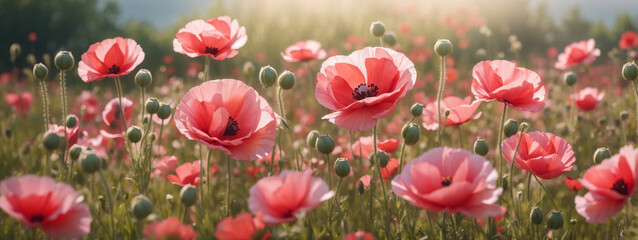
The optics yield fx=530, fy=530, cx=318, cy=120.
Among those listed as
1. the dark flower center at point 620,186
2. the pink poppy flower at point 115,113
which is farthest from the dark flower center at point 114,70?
the dark flower center at point 620,186

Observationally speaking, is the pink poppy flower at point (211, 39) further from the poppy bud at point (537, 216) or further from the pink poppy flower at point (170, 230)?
the poppy bud at point (537, 216)

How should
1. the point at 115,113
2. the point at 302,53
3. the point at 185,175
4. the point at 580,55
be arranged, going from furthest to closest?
the point at 580,55 < the point at 302,53 < the point at 115,113 < the point at 185,175

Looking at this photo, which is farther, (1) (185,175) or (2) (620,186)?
(1) (185,175)

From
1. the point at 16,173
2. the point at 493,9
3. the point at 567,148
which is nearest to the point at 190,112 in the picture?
the point at 567,148

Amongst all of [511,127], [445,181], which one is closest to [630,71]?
[511,127]

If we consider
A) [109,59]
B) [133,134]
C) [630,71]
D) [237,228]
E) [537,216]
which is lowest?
[537,216]

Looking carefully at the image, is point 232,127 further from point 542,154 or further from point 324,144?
point 542,154

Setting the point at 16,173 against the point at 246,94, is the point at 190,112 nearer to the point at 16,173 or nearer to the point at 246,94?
the point at 246,94
